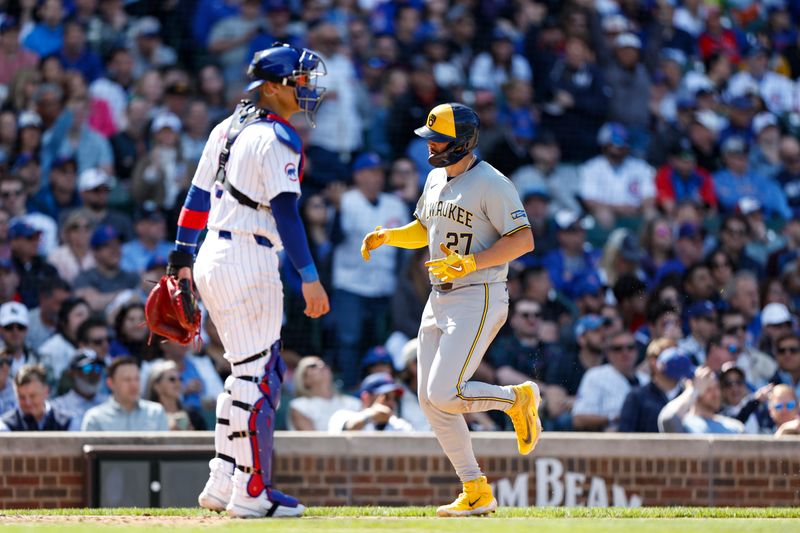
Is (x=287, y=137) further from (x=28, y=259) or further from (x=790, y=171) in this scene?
(x=790, y=171)

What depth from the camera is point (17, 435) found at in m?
8.34

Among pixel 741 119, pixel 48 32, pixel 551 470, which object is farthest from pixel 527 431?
pixel 741 119

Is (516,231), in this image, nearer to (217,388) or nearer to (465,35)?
(217,388)

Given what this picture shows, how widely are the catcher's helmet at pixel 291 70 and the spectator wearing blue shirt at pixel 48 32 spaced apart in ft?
25.3

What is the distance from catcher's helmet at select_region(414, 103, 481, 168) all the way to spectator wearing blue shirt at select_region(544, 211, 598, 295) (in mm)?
5952

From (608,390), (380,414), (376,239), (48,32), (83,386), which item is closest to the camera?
(376,239)

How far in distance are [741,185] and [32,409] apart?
25.8 feet

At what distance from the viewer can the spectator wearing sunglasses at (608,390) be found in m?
9.90

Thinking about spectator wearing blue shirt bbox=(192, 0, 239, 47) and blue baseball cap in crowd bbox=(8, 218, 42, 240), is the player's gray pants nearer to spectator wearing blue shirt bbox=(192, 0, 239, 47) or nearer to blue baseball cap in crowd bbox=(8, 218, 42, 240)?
blue baseball cap in crowd bbox=(8, 218, 42, 240)

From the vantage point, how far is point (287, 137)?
5.96 m

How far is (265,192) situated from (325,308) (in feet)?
1.74

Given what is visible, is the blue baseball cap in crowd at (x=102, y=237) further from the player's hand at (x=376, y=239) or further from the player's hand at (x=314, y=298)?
the player's hand at (x=314, y=298)

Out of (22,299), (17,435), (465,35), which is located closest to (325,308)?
(17,435)

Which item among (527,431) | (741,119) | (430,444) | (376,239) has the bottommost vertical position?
(430,444)
